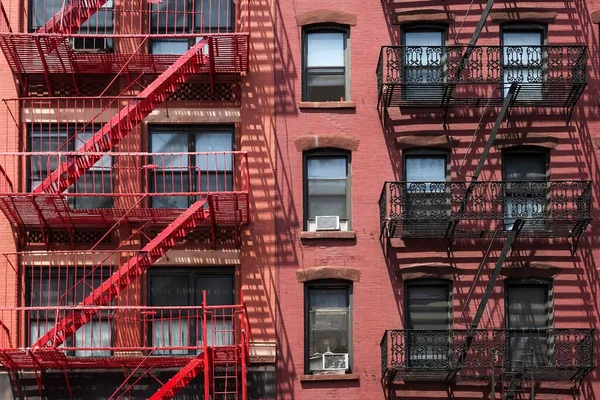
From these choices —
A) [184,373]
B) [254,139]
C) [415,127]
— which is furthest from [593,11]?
[184,373]

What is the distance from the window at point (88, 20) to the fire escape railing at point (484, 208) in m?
6.67

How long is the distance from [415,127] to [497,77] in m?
1.99

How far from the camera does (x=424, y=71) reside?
86.6 ft

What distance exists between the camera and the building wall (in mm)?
25328

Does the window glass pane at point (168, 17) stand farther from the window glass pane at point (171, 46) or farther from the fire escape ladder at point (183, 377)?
the fire escape ladder at point (183, 377)

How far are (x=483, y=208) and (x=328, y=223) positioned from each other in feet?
10.2

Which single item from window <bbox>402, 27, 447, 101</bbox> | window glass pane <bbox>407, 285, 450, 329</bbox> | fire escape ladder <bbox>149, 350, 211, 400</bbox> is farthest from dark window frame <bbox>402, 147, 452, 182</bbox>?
fire escape ladder <bbox>149, 350, 211, 400</bbox>

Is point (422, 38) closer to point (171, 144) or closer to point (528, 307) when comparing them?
point (171, 144)

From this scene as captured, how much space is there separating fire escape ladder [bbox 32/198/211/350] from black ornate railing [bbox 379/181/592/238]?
3.85 metres

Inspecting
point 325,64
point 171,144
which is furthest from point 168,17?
point 325,64

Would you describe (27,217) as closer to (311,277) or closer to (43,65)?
(43,65)

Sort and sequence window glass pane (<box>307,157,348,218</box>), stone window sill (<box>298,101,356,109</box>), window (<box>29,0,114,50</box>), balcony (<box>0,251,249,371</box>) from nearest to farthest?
balcony (<box>0,251,249,371</box>) → window glass pane (<box>307,157,348,218</box>) → stone window sill (<box>298,101,356,109</box>) → window (<box>29,0,114,50</box>)

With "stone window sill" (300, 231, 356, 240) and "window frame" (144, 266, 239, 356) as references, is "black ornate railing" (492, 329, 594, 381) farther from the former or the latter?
"window frame" (144, 266, 239, 356)

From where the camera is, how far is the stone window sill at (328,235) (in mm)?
25703
